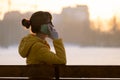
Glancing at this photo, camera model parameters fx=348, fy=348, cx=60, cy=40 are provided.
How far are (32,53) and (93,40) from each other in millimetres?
1516

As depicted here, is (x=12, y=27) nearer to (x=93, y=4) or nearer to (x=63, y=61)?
(x=93, y=4)

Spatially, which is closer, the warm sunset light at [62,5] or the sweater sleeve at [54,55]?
the sweater sleeve at [54,55]

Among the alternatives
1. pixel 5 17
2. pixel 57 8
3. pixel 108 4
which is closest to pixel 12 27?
pixel 5 17

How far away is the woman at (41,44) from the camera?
5.20ft

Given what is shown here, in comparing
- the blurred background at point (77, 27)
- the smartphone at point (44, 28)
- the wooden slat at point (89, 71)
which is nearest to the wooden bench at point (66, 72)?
the wooden slat at point (89, 71)

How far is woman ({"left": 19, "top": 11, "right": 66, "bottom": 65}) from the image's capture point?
5.20ft

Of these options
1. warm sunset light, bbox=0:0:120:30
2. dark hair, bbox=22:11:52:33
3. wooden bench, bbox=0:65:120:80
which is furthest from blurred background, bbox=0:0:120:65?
wooden bench, bbox=0:65:120:80

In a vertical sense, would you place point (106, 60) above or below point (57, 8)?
below

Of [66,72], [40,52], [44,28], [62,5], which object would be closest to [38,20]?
[44,28]

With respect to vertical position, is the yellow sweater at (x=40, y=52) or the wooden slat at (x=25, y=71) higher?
the yellow sweater at (x=40, y=52)

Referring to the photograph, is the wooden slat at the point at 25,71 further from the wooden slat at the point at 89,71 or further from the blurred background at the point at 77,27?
the blurred background at the point at 77,27

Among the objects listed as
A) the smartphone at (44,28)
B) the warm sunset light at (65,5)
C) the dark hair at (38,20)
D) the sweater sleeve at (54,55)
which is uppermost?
the warm sunset light at (65,5)

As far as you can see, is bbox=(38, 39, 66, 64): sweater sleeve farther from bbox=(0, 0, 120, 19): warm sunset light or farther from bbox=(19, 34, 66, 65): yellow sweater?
bbox=(0, 0, 120, 19): warm sunset light

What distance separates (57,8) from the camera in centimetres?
294
